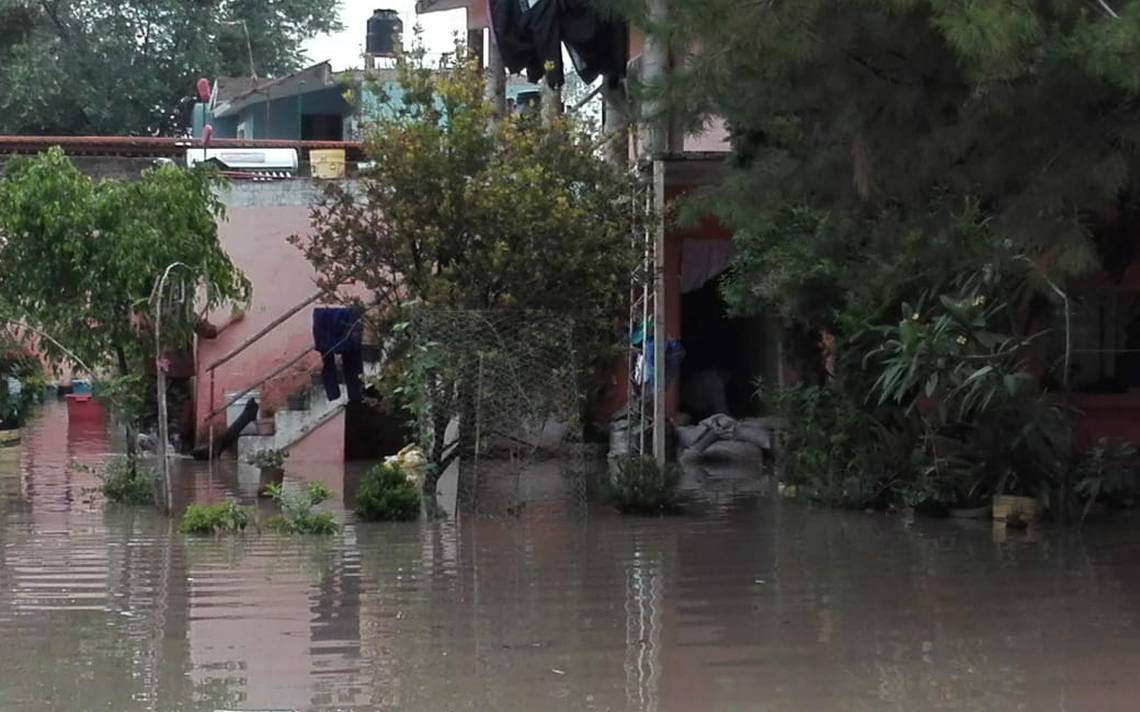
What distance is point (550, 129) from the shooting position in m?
14.4

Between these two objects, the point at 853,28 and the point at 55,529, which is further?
the point at 55,529

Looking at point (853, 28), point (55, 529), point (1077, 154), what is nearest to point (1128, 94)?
point (1077, 154)

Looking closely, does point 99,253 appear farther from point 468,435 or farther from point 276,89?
point 276,89

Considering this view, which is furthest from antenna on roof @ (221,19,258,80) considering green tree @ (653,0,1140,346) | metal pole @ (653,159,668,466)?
green tree @ (653,0,1140,346)

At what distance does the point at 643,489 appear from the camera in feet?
45.0

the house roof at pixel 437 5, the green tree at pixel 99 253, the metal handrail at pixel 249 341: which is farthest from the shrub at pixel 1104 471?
the house roof at pixel 437 5

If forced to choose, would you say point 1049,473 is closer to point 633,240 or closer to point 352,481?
point 633,240

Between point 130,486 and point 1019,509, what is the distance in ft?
25.9

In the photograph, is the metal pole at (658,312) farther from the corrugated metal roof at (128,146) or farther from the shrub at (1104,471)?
the corrugated metal roof at (128,146)

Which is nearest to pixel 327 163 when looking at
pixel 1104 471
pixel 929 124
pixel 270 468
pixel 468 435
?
pixel 270 468

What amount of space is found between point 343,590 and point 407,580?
0.53 meters

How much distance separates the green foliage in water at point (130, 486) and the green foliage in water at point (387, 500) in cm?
230

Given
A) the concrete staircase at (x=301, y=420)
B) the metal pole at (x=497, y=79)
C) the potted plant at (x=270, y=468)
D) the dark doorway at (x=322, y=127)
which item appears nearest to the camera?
Result: the potted plant at (x=270, y=468)

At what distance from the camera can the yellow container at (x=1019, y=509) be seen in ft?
41.7
